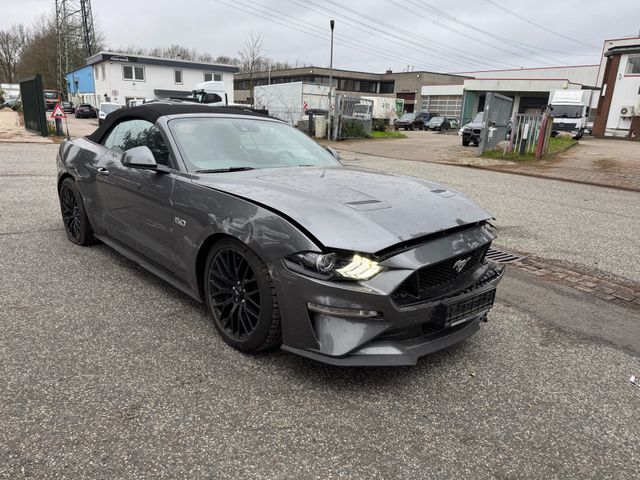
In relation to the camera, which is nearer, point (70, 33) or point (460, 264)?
point (460, 264)

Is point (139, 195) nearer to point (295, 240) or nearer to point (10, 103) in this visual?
point (295, 240)

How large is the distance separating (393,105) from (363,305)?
4484cm

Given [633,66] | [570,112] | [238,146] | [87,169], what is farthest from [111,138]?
[633,66]

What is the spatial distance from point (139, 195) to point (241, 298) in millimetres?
1406

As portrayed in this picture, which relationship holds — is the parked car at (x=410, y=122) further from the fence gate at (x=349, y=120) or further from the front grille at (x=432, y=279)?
the front grille at (x=432, y=279)

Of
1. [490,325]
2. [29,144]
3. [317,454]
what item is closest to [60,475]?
[317,454]

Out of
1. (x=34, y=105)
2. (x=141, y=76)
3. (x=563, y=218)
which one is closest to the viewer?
(x=563, y=218)

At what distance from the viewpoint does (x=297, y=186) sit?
3037 mm

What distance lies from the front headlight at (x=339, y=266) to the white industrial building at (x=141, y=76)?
149 feet

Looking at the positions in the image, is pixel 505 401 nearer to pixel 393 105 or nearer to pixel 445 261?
pixel 445 261

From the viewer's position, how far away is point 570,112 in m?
31.2

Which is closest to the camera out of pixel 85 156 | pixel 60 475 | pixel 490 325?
pixel 60 475

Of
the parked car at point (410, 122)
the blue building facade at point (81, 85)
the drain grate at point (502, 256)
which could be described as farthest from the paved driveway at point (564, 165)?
the blue building facade at point (81, 85)

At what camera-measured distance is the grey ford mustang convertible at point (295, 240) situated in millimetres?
2457
